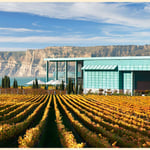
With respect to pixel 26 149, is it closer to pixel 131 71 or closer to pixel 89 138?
pixel 89 138

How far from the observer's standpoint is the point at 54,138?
1712 centimetres

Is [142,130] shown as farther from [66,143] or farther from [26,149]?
[26,149]

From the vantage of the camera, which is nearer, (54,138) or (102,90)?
(54,138)

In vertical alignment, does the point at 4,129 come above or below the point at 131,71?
below

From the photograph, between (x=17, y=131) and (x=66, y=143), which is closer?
(x=66, y=143)

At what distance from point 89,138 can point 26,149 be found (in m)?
4.17

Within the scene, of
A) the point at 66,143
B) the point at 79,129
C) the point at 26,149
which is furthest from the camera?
the point at 79,129

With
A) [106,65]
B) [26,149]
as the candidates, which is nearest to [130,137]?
[26,149]

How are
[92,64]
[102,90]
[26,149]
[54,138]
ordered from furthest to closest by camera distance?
[92,64]
[102,90]
[54,138]
[26,149]

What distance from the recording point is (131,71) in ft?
208

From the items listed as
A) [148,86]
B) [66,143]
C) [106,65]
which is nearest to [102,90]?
[106,65]

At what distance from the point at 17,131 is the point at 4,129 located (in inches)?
36.3

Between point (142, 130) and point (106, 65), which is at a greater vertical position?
point (106, 65)

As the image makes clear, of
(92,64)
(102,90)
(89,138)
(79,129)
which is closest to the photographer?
(89,138)
